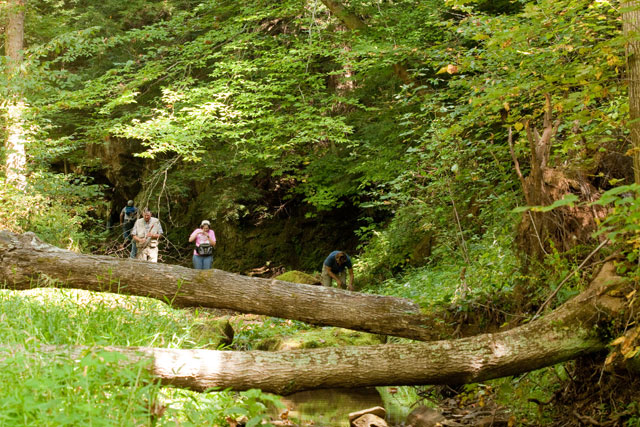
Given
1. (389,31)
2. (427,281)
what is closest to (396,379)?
(427,281)

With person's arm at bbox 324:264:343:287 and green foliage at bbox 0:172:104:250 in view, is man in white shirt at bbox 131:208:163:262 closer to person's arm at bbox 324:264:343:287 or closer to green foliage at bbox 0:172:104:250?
green foliage at bbox 0:172:104:250

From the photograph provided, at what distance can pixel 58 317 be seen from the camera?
6199 mm

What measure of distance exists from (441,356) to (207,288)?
121 inches

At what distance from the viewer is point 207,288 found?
6871 mm

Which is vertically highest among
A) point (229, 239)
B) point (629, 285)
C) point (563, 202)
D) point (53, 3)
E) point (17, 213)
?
point (53, 3)

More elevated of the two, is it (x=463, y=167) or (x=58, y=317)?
(x=463, y=167)

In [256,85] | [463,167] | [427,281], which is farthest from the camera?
[256,85]

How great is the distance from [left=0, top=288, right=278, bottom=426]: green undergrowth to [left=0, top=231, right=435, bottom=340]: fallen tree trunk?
1.33 feet

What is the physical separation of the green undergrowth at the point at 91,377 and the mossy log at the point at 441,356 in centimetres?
27

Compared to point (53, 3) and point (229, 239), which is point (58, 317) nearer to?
point (229, 239)

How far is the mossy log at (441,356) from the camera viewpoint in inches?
180

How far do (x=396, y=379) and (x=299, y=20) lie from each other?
11.2 m

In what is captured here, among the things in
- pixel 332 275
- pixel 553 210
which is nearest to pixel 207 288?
pixel 553 210

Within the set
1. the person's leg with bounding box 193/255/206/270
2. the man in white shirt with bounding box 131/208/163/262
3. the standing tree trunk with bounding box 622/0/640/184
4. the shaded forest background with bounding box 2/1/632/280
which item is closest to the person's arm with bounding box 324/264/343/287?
the shaded forest background with bounding box 2/1/632/280
